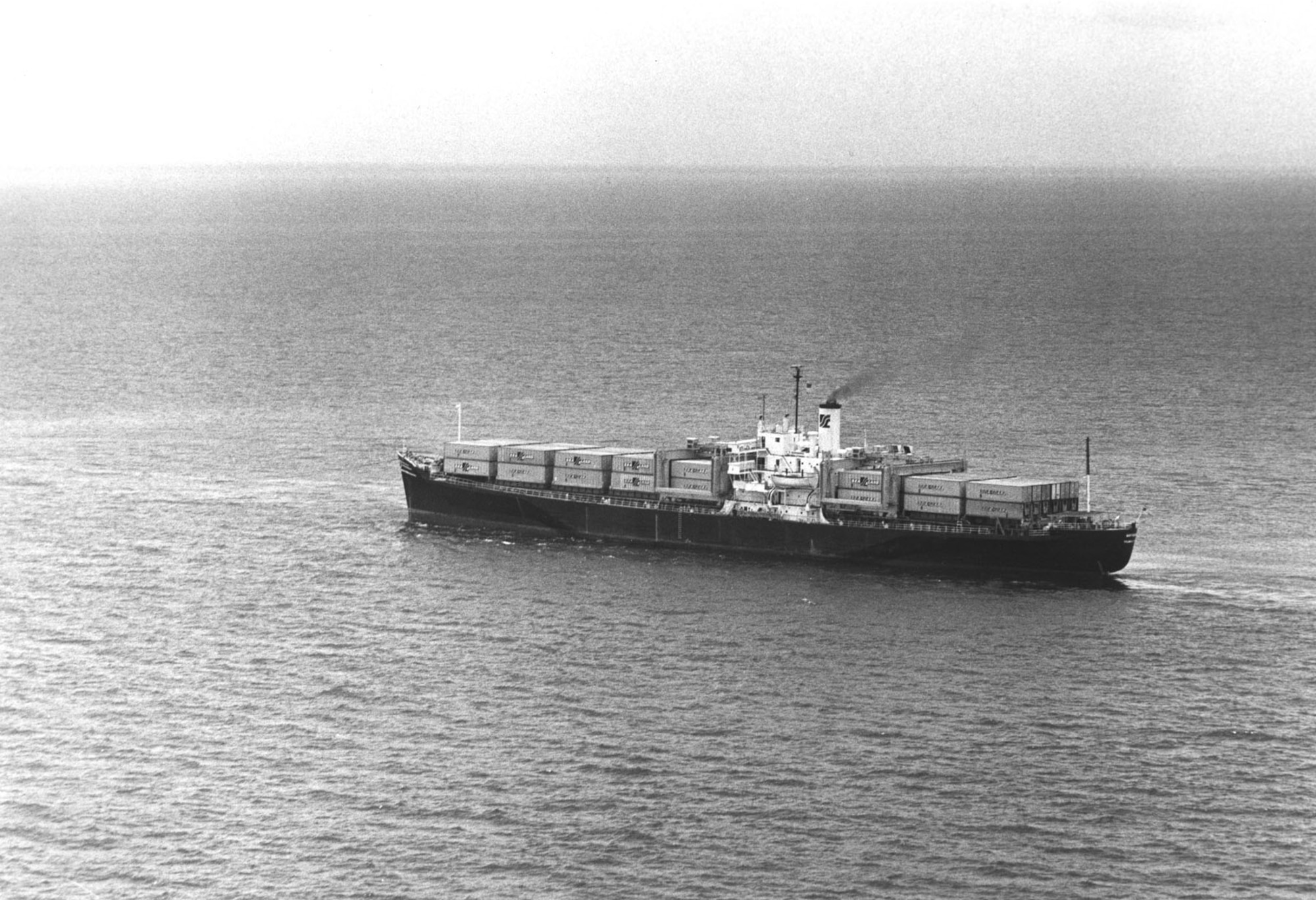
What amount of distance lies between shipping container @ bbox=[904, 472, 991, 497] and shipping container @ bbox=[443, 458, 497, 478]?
3099cm

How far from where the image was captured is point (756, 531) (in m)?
127

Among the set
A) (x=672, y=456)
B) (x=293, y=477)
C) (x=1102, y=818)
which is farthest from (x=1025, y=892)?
(x=293, y=477)

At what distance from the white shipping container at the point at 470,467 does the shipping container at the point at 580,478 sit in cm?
593

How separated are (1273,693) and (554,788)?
36.0 meters

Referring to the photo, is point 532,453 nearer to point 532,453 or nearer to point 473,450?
point 532,453

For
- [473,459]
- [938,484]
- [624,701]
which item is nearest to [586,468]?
[473,459]

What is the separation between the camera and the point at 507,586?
116438mm

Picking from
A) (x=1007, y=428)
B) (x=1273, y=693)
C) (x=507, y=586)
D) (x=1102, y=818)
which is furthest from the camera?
(x=1007, y=428)

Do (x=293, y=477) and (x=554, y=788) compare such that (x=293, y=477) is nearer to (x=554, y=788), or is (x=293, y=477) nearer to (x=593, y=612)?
(x=593, y=612)

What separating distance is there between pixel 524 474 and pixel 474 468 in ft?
13.8

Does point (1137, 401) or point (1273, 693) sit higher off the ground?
point (1137, 401)

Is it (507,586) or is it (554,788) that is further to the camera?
(507,586)

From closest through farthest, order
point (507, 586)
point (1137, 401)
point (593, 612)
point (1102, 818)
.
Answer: point (1102, 818) → point (593, 612) → point (507, 586) → point (1137, 401)

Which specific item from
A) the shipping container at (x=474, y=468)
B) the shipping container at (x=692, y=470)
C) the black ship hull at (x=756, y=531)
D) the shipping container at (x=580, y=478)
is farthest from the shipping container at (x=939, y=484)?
the shipping container at (x=474, y=468)
